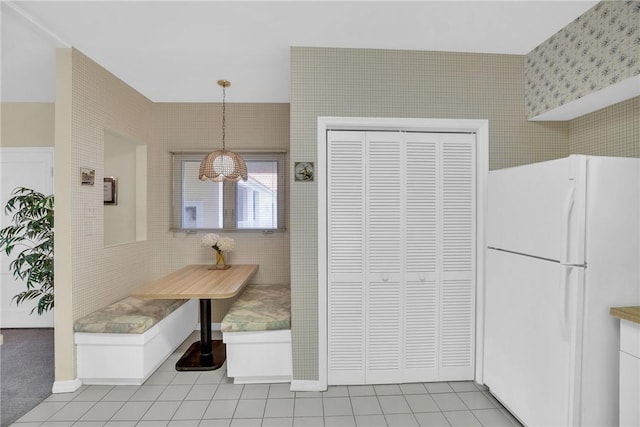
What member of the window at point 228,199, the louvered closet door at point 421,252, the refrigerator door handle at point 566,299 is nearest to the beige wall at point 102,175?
the window at point 228,199

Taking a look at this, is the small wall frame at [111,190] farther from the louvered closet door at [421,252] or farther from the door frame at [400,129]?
the louvered closet door at [421,252]

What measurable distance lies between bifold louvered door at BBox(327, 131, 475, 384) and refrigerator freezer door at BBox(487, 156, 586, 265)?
260 mm

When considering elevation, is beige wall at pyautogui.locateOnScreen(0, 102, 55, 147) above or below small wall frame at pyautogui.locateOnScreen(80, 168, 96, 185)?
above

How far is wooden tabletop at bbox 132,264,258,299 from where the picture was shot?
97.7 inches

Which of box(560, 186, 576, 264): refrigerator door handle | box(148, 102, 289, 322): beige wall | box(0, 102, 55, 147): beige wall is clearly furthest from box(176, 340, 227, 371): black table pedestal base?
box(0, 102, 55, 147): beige wall

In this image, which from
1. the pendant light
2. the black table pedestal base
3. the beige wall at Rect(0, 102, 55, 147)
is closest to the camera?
the black table pedestal base

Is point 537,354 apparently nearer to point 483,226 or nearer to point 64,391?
point 483,226

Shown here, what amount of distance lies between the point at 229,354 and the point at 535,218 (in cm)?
231

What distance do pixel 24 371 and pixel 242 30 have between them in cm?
326

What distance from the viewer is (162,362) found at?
115 inches

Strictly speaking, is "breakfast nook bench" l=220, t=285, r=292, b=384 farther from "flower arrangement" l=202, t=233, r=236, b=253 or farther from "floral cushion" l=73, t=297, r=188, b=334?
"flower arrangement" l=202, t=233, r=236, b=253

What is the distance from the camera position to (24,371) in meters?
2.76

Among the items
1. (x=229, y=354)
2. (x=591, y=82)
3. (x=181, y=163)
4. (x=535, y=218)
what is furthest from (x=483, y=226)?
(x=181, y=163)

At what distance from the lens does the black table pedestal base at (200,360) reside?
2.81m
